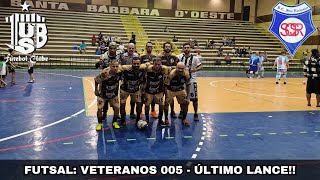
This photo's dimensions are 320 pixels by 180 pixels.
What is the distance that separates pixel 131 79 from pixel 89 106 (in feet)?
10.9

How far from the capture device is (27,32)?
29.3 m

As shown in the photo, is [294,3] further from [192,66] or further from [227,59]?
[192,66]

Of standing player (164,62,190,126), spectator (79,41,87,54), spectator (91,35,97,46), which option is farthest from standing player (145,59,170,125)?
spectator (91,35,97,46)

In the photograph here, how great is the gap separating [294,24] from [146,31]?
1477 cm

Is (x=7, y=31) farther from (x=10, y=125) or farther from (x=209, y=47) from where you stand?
(x=10, y=125)

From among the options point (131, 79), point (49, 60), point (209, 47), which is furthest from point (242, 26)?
point (131, 79)

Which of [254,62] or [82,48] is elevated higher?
[82,48]

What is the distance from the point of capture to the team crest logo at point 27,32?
92.1 feet

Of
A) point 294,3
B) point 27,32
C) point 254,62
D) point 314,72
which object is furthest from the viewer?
point 294,3

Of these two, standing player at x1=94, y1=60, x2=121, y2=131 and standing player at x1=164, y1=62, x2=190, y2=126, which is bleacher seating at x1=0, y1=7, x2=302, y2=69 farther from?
standing player at x1=94, y1=60, x2=121, y2=131

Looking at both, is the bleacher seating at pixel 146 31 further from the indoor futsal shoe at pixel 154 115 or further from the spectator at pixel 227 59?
the indoor futsal shoe at pixel 154 115

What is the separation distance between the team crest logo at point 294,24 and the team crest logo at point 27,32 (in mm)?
21782

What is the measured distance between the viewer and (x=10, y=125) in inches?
306

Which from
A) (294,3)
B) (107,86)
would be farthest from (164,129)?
(294,3)
